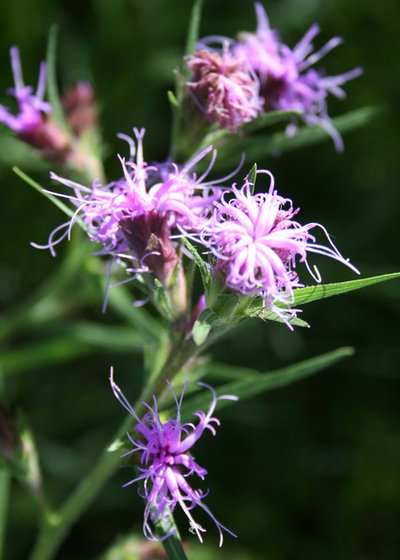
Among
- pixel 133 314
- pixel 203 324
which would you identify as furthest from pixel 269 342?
pixel 203 324

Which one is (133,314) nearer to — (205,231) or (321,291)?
(205,231)

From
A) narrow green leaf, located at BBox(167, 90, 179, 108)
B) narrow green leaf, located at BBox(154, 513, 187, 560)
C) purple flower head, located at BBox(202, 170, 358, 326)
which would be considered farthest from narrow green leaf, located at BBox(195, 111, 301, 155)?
narrow green leaf, located at BBox(154, 513, 187, 560)

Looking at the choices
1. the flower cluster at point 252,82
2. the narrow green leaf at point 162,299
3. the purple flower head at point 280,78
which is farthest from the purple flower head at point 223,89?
the narrow green leaf at point 162,299

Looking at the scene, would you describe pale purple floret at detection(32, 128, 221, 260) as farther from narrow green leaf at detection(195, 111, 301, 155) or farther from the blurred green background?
the blurred green background

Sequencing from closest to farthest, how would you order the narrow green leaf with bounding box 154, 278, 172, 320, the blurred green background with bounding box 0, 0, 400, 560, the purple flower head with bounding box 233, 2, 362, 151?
1. the narrow green leaf with bounding box 154, 278, 172, 320
2. the purple flower head with bounding box 233, 2, 362, 151
3. the blurred green background with bounding box 0, 0, 400, 560

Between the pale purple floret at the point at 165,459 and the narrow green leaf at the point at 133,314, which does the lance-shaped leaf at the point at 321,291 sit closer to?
the pale purple floret at the point at 165,459

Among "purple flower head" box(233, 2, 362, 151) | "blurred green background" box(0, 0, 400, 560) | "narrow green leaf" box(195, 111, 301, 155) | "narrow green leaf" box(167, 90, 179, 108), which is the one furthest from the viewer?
"blurred green background" box(0, 0, 400, 560)

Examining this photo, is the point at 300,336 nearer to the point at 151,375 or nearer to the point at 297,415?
the point at 297,415
